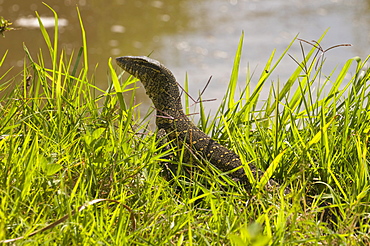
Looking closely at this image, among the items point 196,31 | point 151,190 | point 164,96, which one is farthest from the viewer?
point 196,31

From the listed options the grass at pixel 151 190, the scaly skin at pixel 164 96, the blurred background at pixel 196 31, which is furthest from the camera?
the blurred background at pixel 196 31

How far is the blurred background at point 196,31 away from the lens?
28.9 feet

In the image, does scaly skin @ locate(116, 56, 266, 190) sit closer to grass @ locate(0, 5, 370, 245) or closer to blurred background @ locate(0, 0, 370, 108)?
grass @ locate(0, 5, 370, 245)

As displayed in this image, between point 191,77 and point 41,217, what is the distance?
20.2 ft

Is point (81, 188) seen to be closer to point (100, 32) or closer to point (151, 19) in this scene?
point (100, 32)

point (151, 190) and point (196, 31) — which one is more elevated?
point (196, 31)

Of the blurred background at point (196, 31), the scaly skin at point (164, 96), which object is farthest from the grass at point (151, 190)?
the blurred background at point (196, 31)

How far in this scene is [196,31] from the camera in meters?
10.4

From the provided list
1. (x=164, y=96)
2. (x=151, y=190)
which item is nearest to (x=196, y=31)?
(x=164, y=96)

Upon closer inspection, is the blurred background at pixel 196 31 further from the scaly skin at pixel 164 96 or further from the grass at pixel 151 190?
the grass at pixel 151 190

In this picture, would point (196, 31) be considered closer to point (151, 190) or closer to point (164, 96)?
point (164, 96)

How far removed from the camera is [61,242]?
91.7 inches

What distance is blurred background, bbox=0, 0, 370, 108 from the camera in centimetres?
881

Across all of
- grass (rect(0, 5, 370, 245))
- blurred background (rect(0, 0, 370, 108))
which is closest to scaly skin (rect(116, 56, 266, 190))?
grass (rect(0, 5, 370, 245))
